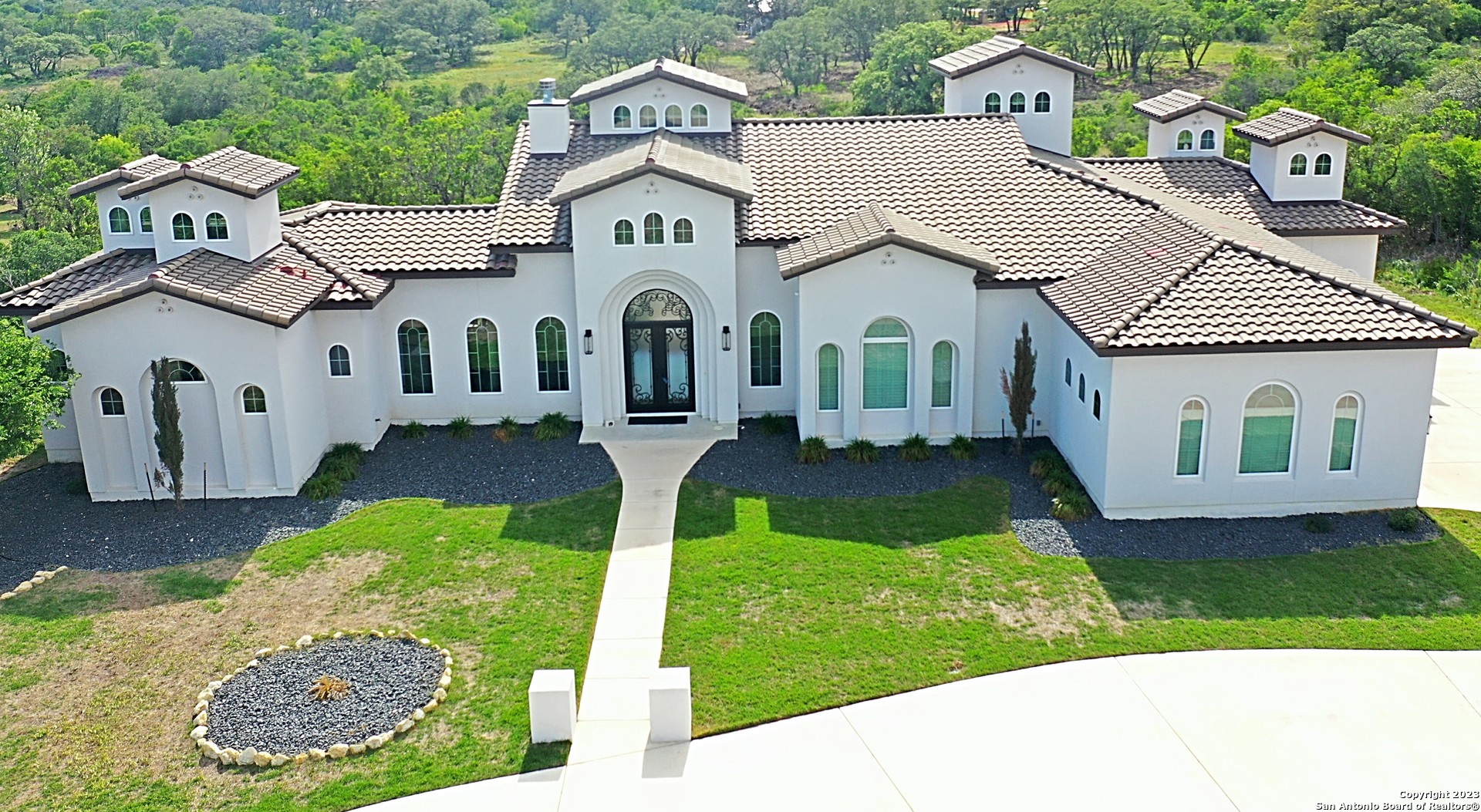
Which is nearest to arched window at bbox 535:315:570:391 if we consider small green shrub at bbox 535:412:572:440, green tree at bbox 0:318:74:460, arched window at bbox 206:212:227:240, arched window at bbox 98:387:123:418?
small green shrub at bbox 535:412:572:440

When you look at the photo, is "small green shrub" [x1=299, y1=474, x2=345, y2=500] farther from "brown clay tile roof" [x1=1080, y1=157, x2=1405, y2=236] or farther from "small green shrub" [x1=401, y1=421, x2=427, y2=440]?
"brown clay tile roof" [x1=1080, y1=157, x2=1405, y2=236]

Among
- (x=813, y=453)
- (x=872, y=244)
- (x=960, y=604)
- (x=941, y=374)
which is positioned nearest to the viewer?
(x=960, y=604)

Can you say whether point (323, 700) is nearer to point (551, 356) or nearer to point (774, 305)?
point (551, 356)

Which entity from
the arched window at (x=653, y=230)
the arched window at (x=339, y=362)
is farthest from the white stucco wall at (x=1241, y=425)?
the arched window at (x=339, y=362)

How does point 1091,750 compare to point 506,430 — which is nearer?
point 1091,750

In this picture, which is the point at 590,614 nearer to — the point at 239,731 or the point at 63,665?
the point at 239,731

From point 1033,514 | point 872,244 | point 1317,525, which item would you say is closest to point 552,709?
point 1033,514

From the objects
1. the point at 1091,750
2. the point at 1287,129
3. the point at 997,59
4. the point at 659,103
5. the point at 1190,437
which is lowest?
the point at 1091,750
